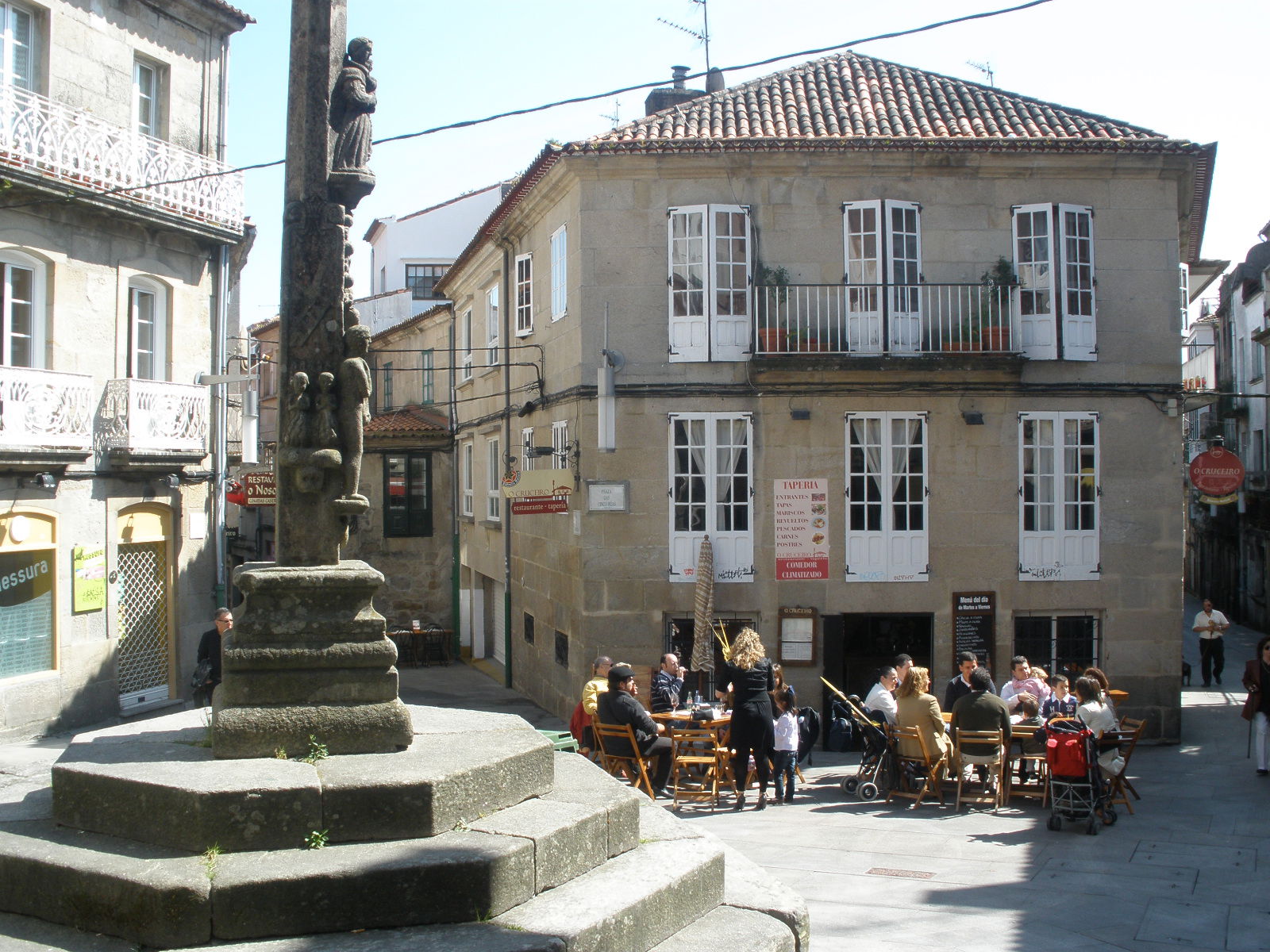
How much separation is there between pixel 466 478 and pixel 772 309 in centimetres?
1113

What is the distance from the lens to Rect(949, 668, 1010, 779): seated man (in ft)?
35.9

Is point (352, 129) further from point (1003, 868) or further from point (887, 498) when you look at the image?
point (887, 498)

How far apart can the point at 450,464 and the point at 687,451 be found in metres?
11.7

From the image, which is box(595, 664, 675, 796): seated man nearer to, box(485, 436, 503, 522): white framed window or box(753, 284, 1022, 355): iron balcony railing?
box(753, 284, 1022, 355): iron balcony railing

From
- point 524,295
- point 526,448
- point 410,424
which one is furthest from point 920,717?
point 410,424

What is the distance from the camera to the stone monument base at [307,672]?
540 centimetres

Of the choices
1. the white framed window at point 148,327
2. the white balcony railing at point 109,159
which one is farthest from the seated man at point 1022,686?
the white framed window at point 148,327

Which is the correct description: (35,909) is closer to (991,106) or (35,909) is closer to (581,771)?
(581,771)

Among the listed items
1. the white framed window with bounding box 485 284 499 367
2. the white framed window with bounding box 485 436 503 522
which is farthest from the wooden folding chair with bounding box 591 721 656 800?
the white framed window with bounding box 485 284 499 367

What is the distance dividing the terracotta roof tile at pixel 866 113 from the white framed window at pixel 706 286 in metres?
1.10

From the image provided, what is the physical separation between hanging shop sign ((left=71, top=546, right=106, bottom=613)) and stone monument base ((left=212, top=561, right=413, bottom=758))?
10054 mm

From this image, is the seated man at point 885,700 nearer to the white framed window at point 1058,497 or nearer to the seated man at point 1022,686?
the seated man at point 1022,686

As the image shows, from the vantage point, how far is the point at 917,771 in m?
11.5

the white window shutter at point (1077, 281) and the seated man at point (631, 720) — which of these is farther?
the white window shutter at point (1077, 281)
